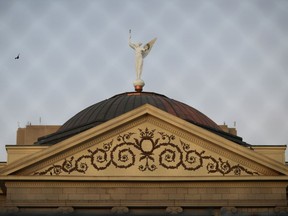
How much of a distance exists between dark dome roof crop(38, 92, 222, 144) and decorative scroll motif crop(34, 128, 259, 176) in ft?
31.6

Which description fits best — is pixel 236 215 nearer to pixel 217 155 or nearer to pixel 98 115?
pixel 217 155

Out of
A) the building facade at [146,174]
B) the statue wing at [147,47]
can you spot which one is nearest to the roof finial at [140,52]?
the statue wing at [147,47]

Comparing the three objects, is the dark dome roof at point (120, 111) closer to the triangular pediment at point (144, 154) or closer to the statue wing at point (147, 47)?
the statue wing at point (147, 47)

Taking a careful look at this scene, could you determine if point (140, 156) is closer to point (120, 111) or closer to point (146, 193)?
point (146, 193)

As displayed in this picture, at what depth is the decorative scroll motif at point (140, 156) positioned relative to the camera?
56938 millimetres

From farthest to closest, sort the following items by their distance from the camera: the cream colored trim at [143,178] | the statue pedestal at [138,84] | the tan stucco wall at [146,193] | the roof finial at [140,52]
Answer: the statue pedestal at [138,84]
the roof finial at [140,52]
the tan stucco wall at [146,193]
the cream colored trim at [143,178]

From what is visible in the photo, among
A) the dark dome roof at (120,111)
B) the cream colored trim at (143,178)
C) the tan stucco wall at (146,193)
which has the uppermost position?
the dark dome roof at (120,111)

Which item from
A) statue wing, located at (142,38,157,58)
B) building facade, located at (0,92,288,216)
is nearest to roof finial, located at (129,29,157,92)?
statue wing, located at (142,38,157,58)

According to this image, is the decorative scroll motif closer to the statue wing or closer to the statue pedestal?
the statue wing

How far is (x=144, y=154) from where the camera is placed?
57.0 meters

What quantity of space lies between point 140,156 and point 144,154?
0.72 feet

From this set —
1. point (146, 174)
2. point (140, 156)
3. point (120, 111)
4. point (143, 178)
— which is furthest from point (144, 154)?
point (120, 111)

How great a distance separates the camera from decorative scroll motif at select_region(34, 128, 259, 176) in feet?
187

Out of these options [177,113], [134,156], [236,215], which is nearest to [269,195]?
[236,215]
